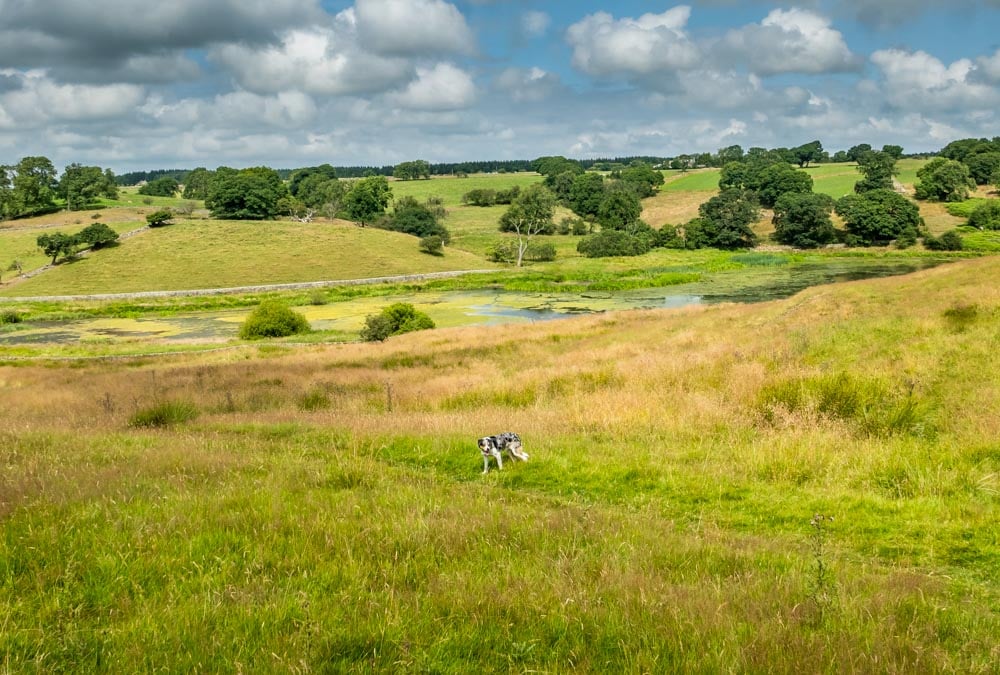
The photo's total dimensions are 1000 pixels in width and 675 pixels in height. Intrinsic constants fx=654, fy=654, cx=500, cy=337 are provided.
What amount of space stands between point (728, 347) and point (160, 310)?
75346mm

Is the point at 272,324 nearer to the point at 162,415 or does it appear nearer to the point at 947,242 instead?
the point at 162,415

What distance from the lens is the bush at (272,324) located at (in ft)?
181

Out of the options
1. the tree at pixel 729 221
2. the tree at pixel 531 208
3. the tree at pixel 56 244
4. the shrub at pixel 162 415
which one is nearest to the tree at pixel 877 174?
the tree at pixel 729 221

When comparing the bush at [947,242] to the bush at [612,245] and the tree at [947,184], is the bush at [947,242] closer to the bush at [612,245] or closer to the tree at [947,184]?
the tree at [947,184]

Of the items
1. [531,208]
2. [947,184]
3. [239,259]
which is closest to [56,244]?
[239,259]

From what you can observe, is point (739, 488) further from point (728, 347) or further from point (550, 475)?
point (728, 347)

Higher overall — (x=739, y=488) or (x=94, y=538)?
(x=94, y=538)

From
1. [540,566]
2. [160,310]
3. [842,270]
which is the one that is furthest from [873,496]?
[842,270]

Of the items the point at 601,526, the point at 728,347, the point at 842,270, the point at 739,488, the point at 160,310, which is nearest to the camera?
the point at 601,526

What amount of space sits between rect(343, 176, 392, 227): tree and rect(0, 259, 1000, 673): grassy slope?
141 metres

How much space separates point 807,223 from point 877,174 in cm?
4180

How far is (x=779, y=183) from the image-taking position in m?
151

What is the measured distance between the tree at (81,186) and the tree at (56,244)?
156 feet

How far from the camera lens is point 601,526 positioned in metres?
7.05
